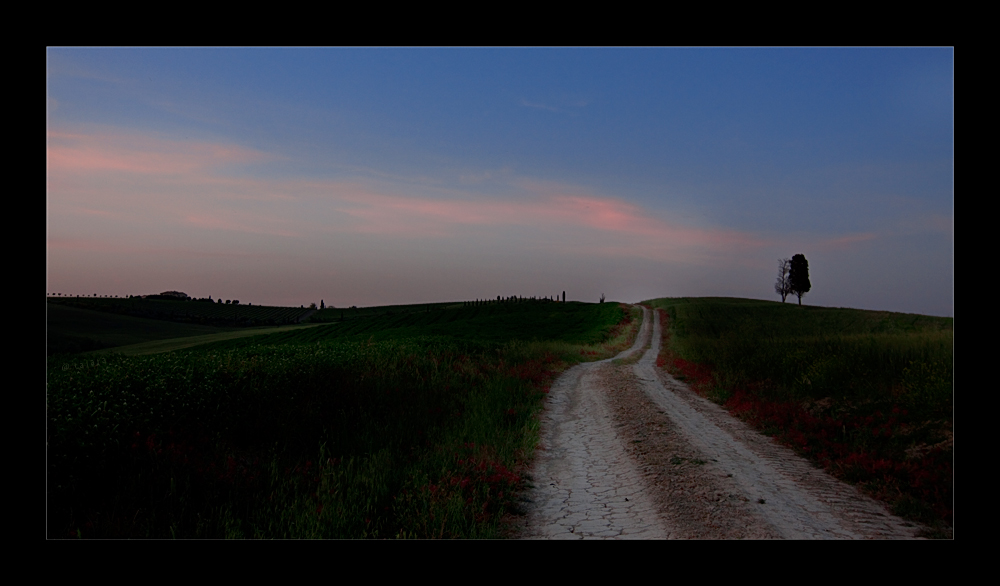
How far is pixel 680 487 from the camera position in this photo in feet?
23.3

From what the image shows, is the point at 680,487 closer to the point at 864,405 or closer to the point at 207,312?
the point at 864,405

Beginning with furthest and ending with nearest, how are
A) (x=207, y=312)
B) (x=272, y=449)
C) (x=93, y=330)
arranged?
(x=207, y=312) < (x=93, y=330) < (x=272, y=449)

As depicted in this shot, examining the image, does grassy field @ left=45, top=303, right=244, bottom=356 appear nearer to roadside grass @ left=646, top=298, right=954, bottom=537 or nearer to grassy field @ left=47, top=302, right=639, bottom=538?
grassy field @ left=47, top=302, right=639, bottom=538

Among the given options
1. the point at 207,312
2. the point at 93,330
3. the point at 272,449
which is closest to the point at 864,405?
the point at 272,449

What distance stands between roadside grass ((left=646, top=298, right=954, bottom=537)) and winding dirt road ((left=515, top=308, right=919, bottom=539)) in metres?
0.54

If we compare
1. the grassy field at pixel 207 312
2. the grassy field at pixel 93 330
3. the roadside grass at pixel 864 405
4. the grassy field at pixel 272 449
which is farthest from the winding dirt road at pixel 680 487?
the grassy field at pixel 207 312

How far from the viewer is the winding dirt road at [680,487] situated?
19.1 ft

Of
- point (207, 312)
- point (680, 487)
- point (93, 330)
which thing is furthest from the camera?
point (207, 312)

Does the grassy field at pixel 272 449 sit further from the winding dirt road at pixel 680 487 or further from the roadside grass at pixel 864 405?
the roadside grass at pixel 864 405

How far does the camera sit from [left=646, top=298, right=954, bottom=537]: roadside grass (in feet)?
23.2

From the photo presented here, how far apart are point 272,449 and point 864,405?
12.3 metres

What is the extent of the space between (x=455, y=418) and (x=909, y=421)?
30.8 feet
